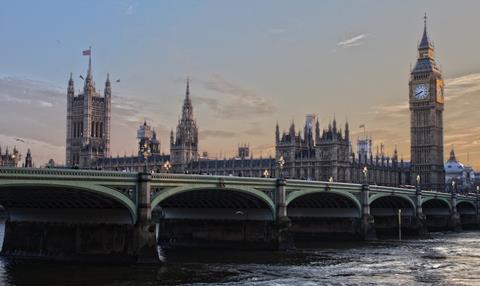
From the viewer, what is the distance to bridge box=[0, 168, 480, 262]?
2259 inches

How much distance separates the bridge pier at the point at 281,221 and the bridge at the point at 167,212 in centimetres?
11

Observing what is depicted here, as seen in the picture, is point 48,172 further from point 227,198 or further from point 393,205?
point 393,205

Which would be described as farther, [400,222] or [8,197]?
[400,222]

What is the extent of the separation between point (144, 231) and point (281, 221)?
21780mm

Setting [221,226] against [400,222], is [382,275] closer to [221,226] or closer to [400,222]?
[221,226]

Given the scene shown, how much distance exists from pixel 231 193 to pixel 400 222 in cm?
4479

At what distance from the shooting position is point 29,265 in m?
59.6

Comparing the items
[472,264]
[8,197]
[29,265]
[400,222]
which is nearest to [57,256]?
[29,265]

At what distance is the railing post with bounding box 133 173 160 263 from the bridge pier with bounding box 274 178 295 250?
20.3 metres

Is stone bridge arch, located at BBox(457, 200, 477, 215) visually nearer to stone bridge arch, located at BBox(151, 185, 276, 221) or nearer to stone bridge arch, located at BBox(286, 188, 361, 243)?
stone bridge arch, located at BBox(286, 188, 361, 243)

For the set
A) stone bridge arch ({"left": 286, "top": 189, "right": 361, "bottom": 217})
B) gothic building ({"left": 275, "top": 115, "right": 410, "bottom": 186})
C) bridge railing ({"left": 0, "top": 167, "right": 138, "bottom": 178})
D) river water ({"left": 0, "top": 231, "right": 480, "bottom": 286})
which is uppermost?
gothic building ({"left": 275, "top": 115, "right": 410, "bottom": 186})

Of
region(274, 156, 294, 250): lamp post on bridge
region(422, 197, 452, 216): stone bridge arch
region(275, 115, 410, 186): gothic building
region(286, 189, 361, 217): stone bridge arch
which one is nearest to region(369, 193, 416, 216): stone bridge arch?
region(286, 189, 361, 217): stone bridge arch

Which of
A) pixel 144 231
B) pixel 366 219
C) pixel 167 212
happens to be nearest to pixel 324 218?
pixel 366 219

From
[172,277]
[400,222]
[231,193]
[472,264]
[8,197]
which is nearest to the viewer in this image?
[172,277]
